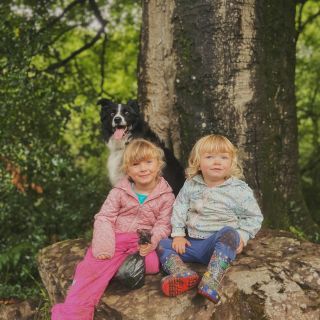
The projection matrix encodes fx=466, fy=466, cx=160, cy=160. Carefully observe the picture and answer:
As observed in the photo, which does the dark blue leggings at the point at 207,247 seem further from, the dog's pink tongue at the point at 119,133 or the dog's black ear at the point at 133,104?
the dog's black ear at the point at 133,104

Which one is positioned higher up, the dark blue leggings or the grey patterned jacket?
the grey patterned jacket

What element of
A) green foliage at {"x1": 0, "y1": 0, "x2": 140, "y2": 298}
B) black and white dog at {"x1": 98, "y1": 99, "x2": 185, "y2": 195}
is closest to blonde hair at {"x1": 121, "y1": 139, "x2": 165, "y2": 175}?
black and white dog at {"x1": 98, "y1": 99, "x2": 185, "y2": 195}

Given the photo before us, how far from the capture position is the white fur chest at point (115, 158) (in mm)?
5277

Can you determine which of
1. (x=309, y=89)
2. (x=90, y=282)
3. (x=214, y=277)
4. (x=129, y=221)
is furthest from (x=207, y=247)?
(x=309, y=89)

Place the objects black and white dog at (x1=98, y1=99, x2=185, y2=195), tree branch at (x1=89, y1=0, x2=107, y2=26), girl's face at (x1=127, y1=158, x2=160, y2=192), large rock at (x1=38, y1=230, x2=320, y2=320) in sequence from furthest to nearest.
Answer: tree branch at (x1=89, y1=0, x2=107, y2=26)
black and white dog at (x1=98, y1=99, x2=185, y2=195)
girl's face at (x1=127, y1=158, x2=160, y2=192)
large rock at (x1=38, y1=230, x2=320, y2=320)

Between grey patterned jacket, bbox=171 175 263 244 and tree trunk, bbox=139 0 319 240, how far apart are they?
1263 mm

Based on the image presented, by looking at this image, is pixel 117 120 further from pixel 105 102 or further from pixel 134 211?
pixel 134 211

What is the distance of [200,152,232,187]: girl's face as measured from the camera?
372 centimetres

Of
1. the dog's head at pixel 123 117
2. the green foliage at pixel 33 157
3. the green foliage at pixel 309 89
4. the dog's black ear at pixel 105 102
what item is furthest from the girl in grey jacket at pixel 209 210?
the green foliage at pixel 309 89

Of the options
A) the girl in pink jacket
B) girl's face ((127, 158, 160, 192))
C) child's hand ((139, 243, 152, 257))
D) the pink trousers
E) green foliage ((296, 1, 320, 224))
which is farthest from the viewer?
green foliage ((296, 1, 320, 224))

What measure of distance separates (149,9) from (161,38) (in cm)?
39

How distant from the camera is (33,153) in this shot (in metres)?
6.20

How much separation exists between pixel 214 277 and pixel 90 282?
98 cm

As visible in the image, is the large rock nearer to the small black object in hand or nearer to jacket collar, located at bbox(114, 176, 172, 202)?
the small black object in hand
